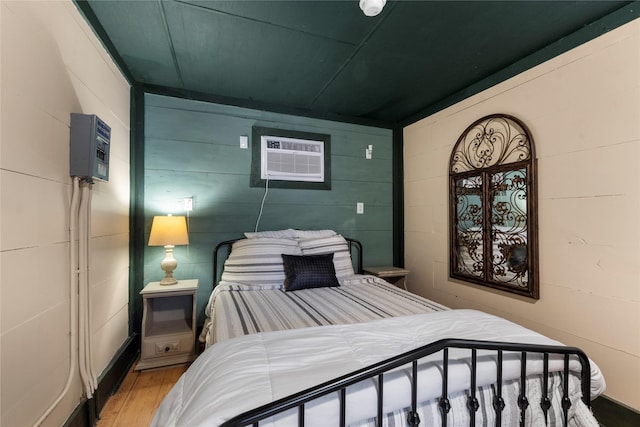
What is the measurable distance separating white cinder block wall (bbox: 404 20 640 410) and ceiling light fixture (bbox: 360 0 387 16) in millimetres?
1310

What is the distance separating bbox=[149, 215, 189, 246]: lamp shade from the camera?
6.84 ft

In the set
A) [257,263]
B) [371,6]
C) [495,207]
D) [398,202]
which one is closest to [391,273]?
[398,202]

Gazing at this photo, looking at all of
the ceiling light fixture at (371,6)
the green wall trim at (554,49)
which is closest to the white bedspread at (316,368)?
the ceiling light fixture at (371,6)

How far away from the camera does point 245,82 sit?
2.30 metres

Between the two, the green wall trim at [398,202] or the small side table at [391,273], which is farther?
the green wall trim at [398,202]

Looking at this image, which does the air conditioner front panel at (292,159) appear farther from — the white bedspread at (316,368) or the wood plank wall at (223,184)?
the white bedspread at (316,368)

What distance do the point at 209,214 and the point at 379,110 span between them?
2.04 metres

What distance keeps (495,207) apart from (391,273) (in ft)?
3.67

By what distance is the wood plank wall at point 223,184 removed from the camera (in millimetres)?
2367

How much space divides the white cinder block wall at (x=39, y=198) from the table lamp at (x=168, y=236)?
0.45 metres

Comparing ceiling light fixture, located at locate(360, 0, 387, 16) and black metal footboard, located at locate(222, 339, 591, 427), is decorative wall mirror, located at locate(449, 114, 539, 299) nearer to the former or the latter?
black metal footboard, located at locate(222, 339, 591, 427)

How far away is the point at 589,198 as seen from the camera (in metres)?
1.62

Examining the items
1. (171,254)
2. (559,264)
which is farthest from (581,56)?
(171,254)

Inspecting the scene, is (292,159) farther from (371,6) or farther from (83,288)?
(83,288)
